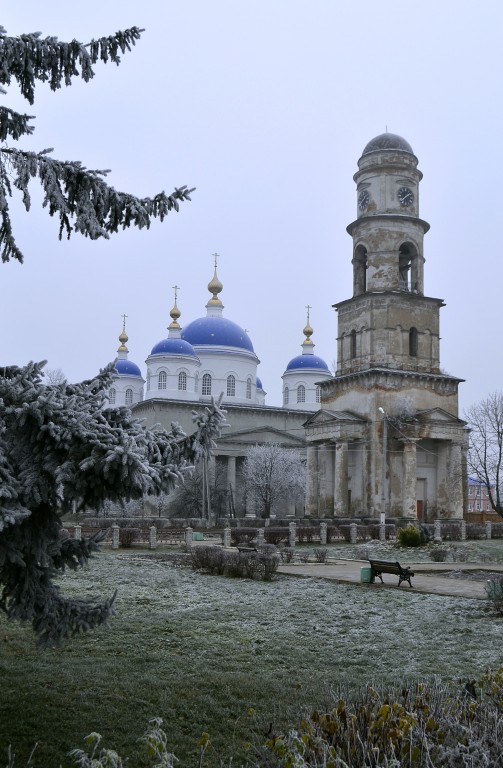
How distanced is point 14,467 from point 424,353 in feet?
138

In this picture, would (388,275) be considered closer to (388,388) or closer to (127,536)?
(388,388)

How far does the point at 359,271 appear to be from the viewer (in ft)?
156

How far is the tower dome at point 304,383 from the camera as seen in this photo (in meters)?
67.5

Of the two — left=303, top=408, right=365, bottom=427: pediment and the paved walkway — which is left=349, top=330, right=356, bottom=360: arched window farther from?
the paved walkway

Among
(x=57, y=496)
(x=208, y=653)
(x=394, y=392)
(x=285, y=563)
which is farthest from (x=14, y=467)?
(x=394, y=392)

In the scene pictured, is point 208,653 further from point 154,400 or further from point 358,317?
point 154,400

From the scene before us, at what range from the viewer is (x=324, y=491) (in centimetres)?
4728

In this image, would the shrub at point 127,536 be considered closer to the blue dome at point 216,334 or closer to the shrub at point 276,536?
the shrub at point 276,536

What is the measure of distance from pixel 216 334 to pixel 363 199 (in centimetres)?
1946

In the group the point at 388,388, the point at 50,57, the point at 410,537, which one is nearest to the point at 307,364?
the point at 388,388

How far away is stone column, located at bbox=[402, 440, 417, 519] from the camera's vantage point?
42469 millimetres

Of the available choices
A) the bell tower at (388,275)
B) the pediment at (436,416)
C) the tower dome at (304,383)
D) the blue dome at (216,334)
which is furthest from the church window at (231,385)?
the pediment at (436,416)

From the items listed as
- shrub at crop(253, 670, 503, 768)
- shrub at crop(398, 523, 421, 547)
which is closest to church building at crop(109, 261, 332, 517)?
shrub at crop(398, 523, 421, 547)

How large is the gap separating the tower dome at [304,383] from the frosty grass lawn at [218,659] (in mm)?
50374
